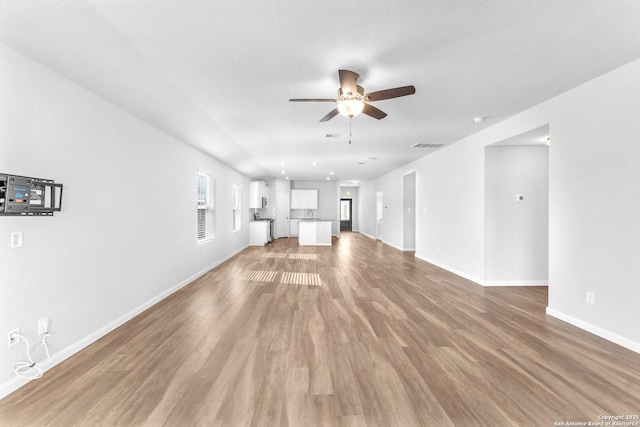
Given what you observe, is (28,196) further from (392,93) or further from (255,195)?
(255,195)

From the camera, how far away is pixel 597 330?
298 cm

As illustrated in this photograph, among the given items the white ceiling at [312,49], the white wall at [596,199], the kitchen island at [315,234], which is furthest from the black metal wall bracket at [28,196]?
the kitchen island at [315,234]

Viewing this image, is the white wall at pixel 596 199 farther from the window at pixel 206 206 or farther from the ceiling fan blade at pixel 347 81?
the window at pixel 206 206

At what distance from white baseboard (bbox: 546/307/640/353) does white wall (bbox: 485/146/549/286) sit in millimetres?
1434

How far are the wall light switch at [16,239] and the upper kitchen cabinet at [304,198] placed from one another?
417 inches

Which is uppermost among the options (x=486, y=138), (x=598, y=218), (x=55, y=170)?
(x=486, y=138)

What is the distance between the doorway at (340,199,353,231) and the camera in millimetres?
16047

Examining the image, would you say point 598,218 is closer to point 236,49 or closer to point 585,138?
point 585,138

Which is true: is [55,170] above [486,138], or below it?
below

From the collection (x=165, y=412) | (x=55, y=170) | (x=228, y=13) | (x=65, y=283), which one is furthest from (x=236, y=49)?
(x=165, y=412)

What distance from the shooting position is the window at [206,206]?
6.07 metres

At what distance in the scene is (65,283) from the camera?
102 inches

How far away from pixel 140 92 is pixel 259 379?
3.07 metres

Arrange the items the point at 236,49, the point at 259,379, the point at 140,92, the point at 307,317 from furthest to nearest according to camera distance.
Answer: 1. the point at 307,317
2. the point at 140,92
3. the point at 236,49
4. the point at 259,379
